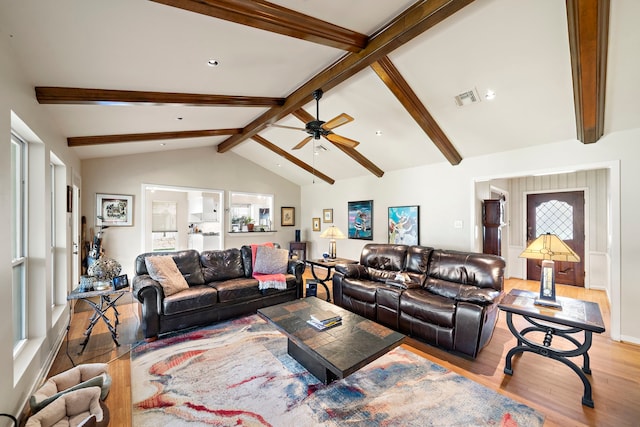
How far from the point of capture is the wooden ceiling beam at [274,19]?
1697 mm

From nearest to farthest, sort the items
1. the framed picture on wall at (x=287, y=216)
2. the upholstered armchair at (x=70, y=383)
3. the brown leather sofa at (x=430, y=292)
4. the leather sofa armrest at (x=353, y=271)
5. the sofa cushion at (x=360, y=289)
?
the upholstered armchair at (x=70, y=383), the brown leather sofa at (x=430, y=292), the sofa cushion at (x=360, y=289), the leather sofa armrest at (x=353, y=271), the framed picture on wall at (x=287, y=216)

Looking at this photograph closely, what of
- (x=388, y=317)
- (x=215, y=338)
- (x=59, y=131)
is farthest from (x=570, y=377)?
(x=59, y=131)

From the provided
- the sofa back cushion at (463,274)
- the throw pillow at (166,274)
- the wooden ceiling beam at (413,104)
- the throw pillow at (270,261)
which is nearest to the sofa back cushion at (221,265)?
the throw pillow at (270,261)

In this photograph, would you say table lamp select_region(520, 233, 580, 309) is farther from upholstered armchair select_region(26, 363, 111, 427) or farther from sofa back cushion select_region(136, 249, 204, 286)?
sofa back cushion select_region(136, 249, 204, 286)

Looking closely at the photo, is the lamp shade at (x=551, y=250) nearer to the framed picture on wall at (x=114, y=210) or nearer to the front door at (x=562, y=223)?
the front door at (x=562, y=223)

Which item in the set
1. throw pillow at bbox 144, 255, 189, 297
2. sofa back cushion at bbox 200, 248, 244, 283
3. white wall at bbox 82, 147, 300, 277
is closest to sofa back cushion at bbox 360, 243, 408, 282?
sofa back cushion at bbox 200, 248, 244, 283

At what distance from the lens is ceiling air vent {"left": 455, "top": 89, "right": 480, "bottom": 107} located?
3.08 m

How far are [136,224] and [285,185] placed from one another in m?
3.88

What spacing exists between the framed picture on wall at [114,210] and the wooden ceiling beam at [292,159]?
2.90 metres

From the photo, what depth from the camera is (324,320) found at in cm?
248

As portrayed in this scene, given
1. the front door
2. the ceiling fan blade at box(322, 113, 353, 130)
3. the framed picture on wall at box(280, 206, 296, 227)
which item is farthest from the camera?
the framed picture on wall at box(280, 206, 296, 227)

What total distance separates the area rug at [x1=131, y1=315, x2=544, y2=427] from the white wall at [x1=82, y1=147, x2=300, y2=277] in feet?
10.9

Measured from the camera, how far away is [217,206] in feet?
23.8

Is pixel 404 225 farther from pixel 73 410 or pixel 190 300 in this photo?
pixel 73 410
